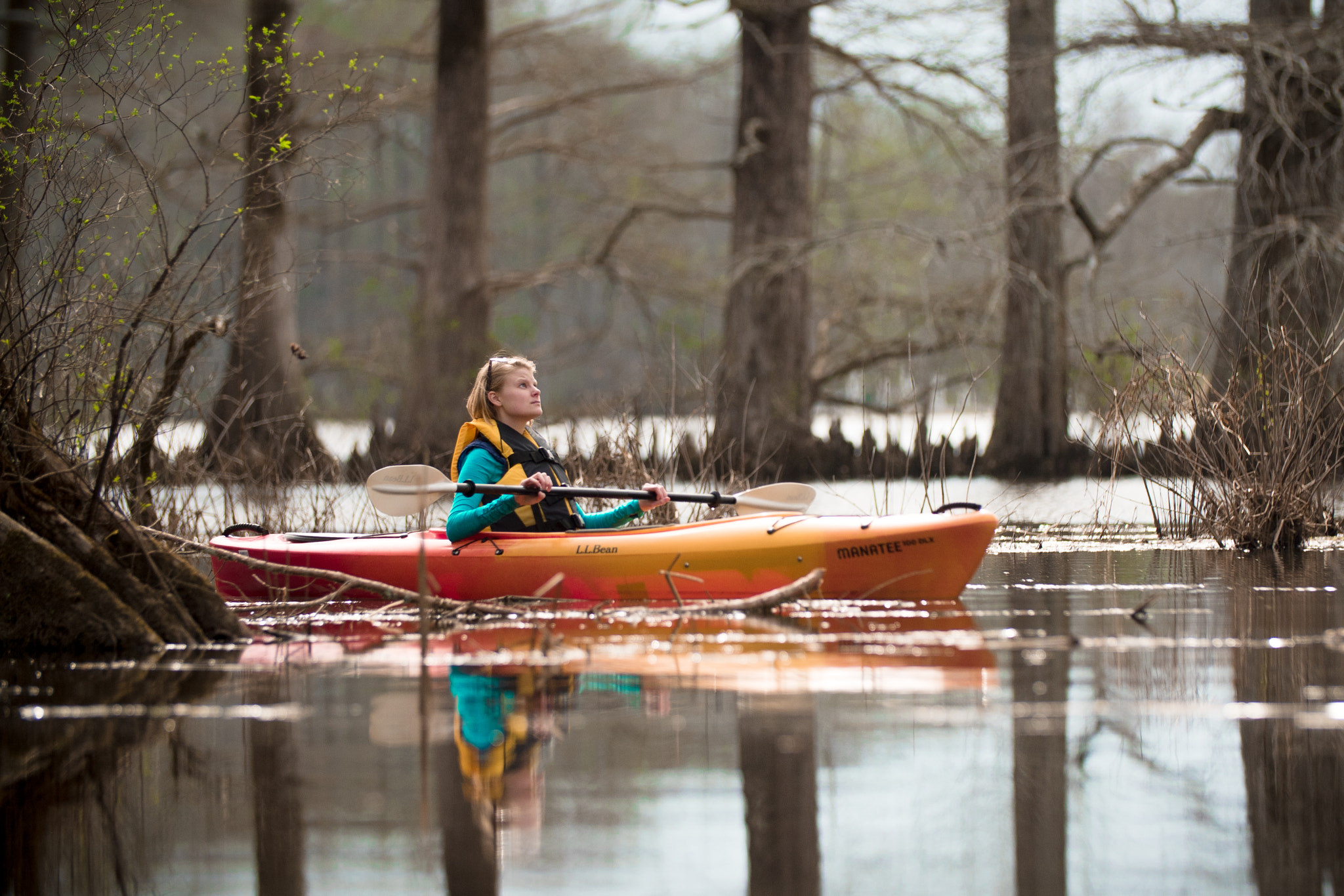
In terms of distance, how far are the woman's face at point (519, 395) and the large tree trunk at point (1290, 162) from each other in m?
5.87

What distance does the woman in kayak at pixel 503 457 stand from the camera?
497 cm

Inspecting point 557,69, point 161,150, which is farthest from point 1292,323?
point 557,69

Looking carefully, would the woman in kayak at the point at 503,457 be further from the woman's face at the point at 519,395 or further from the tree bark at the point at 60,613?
the tree bark at the point at 60,613

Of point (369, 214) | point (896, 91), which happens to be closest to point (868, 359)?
point (896, 91)

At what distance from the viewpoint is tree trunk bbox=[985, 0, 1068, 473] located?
37.3 ft

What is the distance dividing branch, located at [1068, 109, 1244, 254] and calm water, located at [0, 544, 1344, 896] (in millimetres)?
7037

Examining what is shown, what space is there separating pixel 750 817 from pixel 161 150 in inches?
146

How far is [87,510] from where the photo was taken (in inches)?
152

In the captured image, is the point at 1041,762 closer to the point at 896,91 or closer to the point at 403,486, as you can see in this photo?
the point at 403,486

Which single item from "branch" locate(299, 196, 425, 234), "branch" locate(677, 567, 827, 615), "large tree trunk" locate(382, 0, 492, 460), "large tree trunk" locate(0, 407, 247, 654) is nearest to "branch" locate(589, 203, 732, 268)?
"large tree trunk" locate(382, 0, 492, 460)

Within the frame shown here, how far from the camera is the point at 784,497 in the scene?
17.7 ft

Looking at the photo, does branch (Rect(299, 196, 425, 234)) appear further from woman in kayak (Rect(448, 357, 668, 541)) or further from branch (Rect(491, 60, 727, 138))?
woman in kayak (Rect(448, 357, 668, 541))

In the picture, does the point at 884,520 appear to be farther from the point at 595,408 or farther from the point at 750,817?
the point at 595,408

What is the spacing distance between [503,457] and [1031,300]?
776 centimetres
